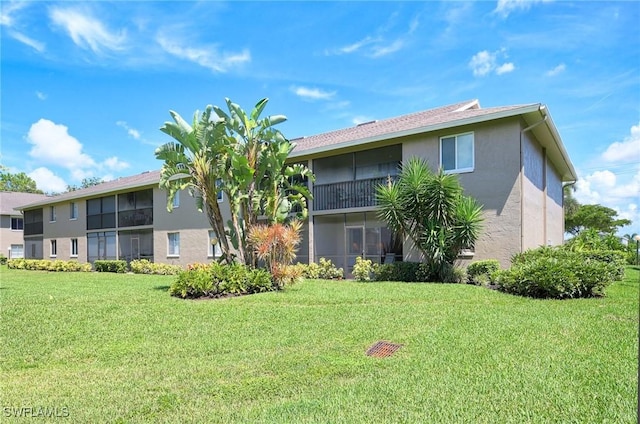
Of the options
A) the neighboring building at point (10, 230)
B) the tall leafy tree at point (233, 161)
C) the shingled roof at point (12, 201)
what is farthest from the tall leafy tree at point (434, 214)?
the neighboring building at point (10, 230)

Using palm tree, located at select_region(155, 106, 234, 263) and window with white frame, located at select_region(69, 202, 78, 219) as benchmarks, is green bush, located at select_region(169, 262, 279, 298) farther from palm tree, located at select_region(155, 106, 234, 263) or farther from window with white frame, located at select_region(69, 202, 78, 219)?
window with white frame, located at select_region(69, 202, 78, 219)

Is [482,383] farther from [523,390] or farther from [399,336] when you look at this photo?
[399,336]

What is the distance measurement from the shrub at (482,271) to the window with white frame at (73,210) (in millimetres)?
31558

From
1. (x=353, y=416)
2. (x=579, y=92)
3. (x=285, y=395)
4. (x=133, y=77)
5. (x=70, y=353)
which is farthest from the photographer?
(x=133, y=77)

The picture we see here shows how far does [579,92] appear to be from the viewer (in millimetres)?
4164

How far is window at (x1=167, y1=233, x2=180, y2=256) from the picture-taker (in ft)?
85.4

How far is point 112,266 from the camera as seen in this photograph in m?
27.3

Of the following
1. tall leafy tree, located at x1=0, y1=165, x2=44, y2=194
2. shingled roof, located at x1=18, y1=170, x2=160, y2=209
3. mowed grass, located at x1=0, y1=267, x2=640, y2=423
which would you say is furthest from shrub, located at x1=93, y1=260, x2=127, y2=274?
tall leafy tree, located at x1=0, y1=165, x2=44, y2=194

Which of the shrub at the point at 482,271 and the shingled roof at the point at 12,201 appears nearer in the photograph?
the shrub at the point at 482,271

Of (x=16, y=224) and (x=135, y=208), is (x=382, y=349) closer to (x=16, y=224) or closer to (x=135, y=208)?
(x=135, y=208)

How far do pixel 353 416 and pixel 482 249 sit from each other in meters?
12.3

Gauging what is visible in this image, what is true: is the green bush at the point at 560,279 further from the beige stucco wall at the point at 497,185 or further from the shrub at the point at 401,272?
the shrub at the point at 401,272

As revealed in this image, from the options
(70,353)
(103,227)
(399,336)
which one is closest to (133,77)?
(70,353)

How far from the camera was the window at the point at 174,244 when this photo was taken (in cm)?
2602
